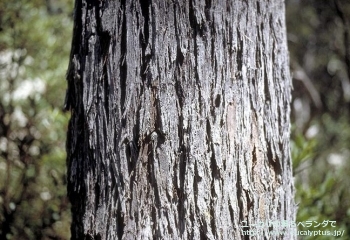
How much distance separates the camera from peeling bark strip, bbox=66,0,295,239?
1700mm

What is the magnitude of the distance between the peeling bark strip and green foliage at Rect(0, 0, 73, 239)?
4.97 ft

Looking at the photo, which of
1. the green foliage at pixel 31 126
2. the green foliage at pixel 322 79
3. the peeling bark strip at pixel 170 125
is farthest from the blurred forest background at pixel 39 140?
the green foliage at pixel 322 79

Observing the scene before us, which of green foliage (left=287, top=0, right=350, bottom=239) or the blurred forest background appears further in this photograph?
green foliage (left=287, top=0, right=350, bottom=239)

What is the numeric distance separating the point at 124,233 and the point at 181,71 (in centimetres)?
65

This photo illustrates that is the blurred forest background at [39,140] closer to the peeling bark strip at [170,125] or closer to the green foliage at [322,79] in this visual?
the peeling bark strip at [170,125]

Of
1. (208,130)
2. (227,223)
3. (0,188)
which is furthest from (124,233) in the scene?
(0,188)

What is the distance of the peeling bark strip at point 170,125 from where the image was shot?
170cm

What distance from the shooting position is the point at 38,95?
12.8 ft

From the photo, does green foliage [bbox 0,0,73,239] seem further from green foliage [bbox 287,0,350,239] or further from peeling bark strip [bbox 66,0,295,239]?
green foliage [bbox 287,0,350,239]

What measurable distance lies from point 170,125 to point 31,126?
2.20 m

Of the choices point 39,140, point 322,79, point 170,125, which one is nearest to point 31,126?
point 39,140

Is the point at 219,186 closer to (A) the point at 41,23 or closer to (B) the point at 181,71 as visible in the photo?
(B) the point at 181,71

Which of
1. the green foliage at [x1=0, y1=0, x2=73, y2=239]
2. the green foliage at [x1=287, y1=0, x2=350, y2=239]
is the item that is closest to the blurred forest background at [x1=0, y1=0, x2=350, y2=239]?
the green foliage at [x1=0, y1=0, x2=73, y2=239]

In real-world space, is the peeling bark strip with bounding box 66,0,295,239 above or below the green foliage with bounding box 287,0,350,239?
below
